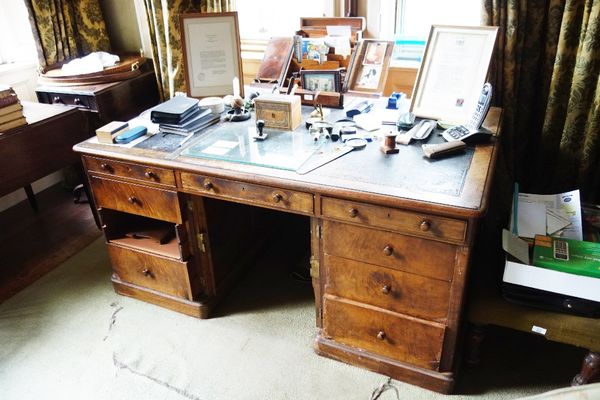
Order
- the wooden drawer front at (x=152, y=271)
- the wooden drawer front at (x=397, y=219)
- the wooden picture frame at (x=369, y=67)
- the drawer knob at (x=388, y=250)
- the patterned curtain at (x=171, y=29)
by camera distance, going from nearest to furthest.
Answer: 1. the wooden drawer front at (x=397, y=219)
2. the drawer knob at (x=388, y=250)
3. the wooden drawer front at (x=152, y=271)
4. the wooden picture frame at (x=369, y=67)
5. the patterned curtain at (x=171, y=29)

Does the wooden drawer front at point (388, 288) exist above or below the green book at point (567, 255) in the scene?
below

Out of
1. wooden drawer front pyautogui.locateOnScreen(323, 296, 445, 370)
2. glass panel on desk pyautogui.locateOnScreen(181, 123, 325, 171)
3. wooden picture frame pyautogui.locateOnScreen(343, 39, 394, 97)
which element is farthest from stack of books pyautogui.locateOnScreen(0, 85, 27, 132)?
wooden drawer front pyautogui.locateOnScreen(323, 296, 445, 370)

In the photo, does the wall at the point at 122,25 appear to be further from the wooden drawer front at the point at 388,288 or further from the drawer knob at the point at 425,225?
the drawer knob at the point at 425,225

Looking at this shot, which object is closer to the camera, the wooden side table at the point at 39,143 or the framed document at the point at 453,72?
the framed document at the point at 453,72

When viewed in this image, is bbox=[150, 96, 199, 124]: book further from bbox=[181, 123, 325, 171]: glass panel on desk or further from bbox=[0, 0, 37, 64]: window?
bbox=[0, 0, 37, 64]: window

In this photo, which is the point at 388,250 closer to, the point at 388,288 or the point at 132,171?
the point at 388,288

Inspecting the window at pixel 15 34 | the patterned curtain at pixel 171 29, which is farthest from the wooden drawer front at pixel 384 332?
the window at pixel 15 34

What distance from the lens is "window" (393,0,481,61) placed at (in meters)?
2.17

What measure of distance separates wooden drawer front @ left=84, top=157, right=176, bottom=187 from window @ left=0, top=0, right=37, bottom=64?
54.7 inches

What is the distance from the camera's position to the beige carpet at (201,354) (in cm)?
170

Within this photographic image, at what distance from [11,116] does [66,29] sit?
0.83 meters

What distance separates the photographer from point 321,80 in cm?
210

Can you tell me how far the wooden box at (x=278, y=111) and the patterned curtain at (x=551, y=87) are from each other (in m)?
0.79

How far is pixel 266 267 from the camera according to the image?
91.9 inches
